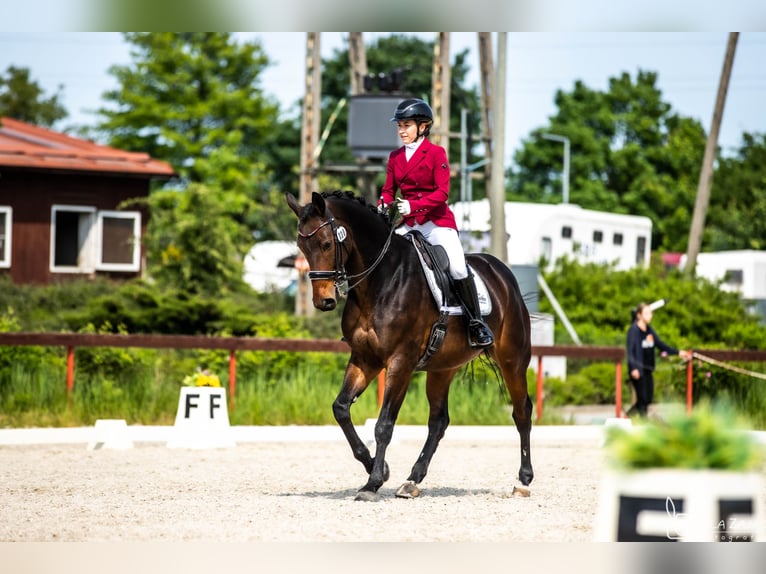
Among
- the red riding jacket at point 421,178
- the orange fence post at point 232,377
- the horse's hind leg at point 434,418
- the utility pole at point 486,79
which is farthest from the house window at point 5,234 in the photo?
the red riding jacket at point 421,178

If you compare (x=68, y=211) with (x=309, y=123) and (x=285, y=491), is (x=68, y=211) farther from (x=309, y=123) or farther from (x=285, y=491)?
(x=285, y=491)

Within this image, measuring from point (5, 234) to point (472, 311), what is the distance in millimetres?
25698

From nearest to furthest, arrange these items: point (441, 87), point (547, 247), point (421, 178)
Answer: point (421, 178) < point (441, 87) < point (547, 247)

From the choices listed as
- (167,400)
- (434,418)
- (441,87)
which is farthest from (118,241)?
(434,418)

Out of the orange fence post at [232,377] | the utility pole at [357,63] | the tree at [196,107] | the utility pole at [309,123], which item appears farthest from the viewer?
the tree at [196,107]

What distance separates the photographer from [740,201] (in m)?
68.3

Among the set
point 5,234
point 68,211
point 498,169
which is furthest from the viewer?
point 68,211

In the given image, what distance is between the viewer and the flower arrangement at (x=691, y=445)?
18.3 feet

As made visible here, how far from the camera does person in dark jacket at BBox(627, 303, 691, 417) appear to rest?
734 inches

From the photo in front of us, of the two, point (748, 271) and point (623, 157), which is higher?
point (623, 157)

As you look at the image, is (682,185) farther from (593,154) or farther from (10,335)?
(10,335)

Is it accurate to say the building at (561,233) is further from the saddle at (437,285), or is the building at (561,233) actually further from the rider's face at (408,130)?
the rider's face at (408,130)

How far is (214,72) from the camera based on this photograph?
200ft

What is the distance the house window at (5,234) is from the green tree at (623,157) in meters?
43.2
